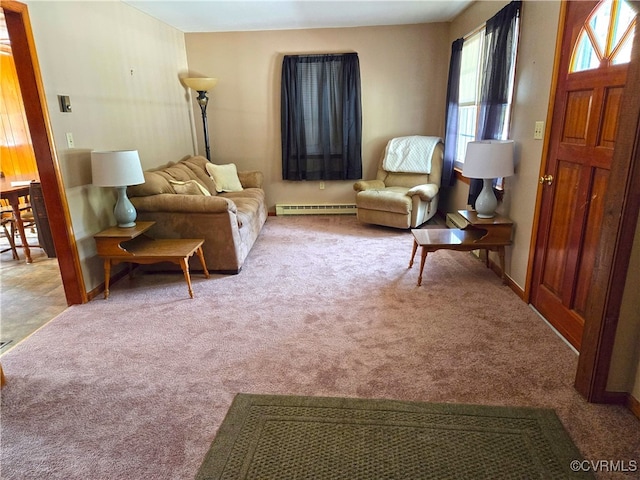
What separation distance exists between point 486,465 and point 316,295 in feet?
5.65

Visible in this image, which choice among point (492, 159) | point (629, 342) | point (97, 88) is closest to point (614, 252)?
point (629, 342)

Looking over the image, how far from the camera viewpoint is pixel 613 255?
5.46ft

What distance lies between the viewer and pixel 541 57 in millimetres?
2623

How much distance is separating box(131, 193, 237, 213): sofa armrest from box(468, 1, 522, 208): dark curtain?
7.38 ft

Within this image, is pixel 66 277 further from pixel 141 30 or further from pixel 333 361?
pixel 141 30

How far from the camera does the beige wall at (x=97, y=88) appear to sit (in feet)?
9.23

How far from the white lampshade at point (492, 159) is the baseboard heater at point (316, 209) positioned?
2707mm

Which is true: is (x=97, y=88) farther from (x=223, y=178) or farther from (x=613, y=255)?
(x=613, y=255)

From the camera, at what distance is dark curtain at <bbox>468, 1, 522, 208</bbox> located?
301cm

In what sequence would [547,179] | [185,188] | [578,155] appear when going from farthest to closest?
[185,188]
[547,179]
[578,155]

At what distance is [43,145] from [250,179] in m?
2.61

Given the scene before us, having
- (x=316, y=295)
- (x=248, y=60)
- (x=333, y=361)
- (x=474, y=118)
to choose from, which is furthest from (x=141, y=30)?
(x=333, y=361)

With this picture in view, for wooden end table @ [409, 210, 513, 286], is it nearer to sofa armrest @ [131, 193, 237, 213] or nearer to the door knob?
the door knob

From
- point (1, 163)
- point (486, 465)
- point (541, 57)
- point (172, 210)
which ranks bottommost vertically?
point (486, 465)
